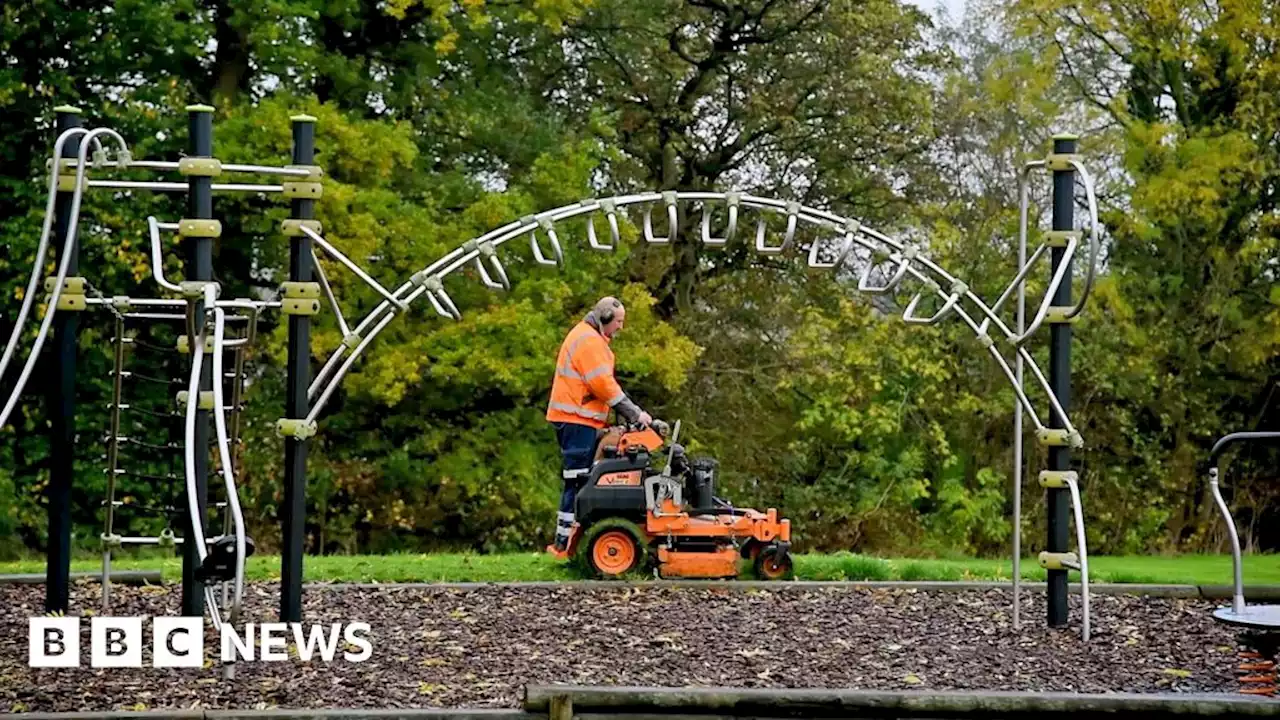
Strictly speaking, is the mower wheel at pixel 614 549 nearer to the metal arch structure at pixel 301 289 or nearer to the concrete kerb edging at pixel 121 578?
the metal arch structure at pixel 301 289

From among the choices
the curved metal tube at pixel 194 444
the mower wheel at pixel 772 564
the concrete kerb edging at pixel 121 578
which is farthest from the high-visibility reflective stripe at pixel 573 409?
the curved metal tube at pixel 194 444

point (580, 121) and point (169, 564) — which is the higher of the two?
point (580, 121)

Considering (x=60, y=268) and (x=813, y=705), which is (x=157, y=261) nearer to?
(x=60, y=268)

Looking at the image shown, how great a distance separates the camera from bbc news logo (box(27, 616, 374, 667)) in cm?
732

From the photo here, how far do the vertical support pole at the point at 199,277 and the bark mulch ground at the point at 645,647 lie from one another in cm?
34

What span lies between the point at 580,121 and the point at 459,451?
358 centimetres

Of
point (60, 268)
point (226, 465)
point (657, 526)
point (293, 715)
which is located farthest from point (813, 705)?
point (657, 526)

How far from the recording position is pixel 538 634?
848 centimetres

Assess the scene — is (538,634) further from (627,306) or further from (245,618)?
(627,306)

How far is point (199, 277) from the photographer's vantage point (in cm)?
712

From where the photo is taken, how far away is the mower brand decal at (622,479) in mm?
10703

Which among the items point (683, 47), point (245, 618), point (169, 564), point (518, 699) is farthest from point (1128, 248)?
point (518, 699)

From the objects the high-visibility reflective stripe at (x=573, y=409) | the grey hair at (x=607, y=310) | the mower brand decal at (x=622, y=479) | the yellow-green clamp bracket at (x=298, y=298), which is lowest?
the mower brand decal at (x=622, y=479)

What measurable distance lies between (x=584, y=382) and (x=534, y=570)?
1.13m
